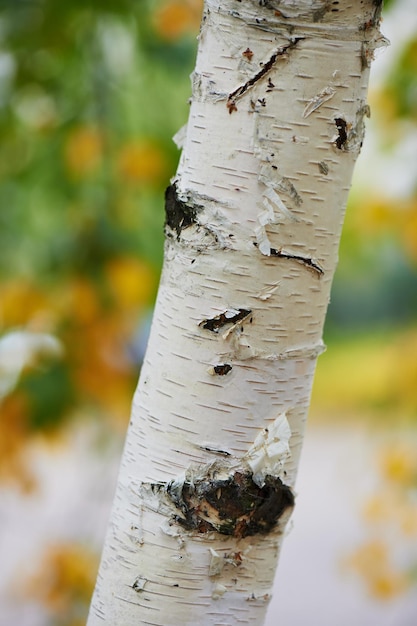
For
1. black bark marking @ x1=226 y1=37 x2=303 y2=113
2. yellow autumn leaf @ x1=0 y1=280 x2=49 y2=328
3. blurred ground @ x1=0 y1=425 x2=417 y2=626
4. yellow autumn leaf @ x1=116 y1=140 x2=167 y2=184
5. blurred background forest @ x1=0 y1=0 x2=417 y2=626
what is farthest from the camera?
blurred ground @ x1=0 y1=425 x2=417 y2=626

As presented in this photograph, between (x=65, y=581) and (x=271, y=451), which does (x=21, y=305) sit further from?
(x=271, y=451)

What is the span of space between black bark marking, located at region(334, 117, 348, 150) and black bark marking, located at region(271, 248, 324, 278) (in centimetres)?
10

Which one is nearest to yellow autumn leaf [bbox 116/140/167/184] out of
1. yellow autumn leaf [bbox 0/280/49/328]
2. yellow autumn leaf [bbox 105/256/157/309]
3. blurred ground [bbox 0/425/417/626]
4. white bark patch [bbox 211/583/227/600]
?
yellow autumn leaf [bbox 105/256/157/309]

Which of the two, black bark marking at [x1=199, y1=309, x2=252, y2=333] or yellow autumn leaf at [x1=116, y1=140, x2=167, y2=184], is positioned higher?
yellow autumn leaf at [x1=116, y1=140, x2=167, y2=184]

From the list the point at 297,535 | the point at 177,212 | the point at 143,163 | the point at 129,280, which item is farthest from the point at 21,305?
the point at 297,535

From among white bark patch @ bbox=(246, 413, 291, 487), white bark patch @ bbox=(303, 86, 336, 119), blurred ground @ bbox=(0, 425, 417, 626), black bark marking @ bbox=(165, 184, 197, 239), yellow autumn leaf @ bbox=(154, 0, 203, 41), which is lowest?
blurred ground @ bbox=(0, 425, 417, 626)

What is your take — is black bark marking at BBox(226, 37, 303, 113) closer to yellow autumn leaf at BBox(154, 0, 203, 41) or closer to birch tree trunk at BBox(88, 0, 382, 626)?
birch tree trunk at BBox(88, 0, 382, 626)

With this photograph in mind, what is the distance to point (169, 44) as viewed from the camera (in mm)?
1949

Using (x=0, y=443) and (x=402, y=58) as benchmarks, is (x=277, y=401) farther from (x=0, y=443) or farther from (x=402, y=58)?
(x=402, y=58)

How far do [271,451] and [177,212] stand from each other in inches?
9.0

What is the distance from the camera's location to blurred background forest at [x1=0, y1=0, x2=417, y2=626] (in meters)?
1.77

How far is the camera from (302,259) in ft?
2.14

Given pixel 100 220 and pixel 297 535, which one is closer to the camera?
pixel 100 220

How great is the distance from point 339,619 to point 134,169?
2.62m
